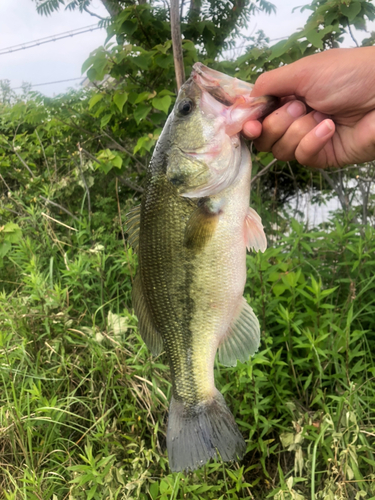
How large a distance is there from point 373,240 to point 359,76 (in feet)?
4.51

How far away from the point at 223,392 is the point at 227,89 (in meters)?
1.64

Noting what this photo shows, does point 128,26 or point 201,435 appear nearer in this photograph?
point 201,435

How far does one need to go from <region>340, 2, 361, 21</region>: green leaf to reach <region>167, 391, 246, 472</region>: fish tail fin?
8.32ft

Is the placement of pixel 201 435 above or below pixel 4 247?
below

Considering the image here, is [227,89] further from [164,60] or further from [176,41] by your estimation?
[164,60]

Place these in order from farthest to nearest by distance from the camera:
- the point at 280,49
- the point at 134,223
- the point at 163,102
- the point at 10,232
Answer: the point at 10,232, the point at 163,102, the point at 280,49, the point at 134,223

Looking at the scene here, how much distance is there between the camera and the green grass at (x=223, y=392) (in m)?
1.76

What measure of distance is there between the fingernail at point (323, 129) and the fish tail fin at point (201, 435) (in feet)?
4.08

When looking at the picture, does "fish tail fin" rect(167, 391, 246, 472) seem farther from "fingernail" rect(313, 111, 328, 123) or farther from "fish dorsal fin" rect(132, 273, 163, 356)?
"fingernail" rect(313, 111, 328, 123)

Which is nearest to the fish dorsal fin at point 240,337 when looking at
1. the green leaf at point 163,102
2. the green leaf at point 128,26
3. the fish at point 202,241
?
the fish at point 202,241

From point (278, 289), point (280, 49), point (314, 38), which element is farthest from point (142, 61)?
point (278, 289)

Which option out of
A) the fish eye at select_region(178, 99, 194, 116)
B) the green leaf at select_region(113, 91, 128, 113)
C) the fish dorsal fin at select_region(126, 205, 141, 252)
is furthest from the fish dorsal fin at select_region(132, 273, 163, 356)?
the green leaf at select_region(113, 91, 128, 113)

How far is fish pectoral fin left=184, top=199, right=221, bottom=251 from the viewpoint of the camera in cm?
134

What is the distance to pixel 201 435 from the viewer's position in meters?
1.41
